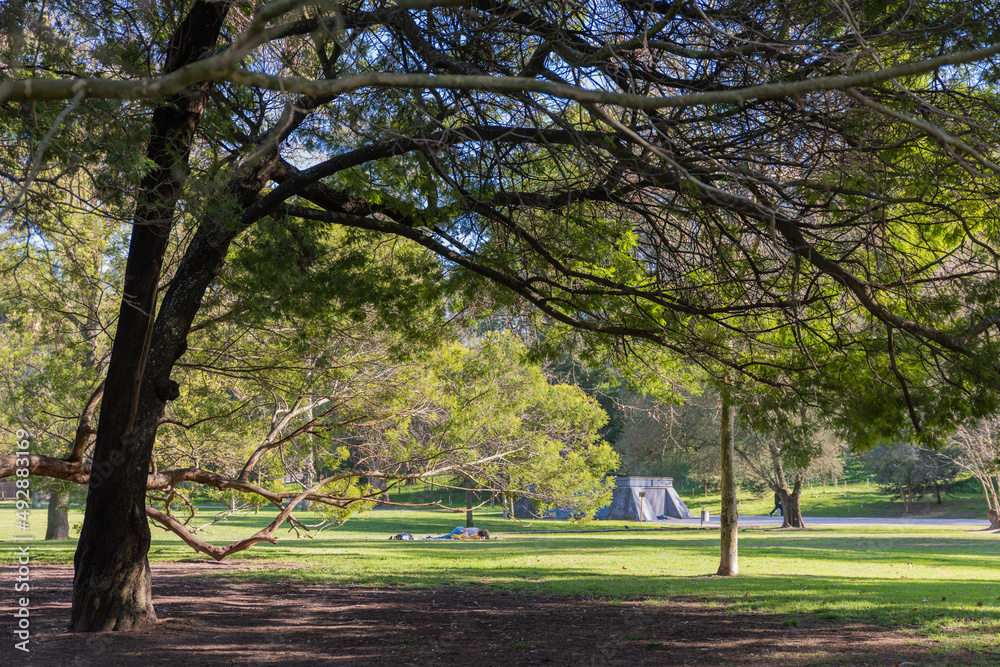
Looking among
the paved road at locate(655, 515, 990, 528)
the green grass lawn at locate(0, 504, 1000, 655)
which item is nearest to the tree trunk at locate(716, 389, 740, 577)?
the green grass lawn at locate(0, 504, 1000, 655)

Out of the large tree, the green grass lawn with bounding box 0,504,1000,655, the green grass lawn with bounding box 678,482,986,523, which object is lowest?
the green grass lawn with bounding box 678,482,986,523

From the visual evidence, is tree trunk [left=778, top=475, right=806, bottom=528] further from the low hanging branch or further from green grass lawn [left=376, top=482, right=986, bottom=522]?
the low hanging branch

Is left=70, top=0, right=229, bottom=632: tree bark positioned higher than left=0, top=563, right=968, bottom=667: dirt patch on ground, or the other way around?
left=70, top=0, right=229, bottom=632: tree bark

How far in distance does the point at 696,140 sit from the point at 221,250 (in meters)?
4.62

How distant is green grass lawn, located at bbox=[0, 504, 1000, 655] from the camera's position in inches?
373

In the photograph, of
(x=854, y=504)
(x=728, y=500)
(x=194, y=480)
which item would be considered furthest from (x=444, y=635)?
(x=854, y=504)

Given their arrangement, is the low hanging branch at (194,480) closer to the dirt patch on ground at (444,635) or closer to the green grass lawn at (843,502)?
the dirt patch on ground at (444,635)

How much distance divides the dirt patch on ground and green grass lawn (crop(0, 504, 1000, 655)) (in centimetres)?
86

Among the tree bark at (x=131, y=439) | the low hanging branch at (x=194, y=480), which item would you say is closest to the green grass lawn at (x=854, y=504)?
the low hanging branch at (x=194, y=480)

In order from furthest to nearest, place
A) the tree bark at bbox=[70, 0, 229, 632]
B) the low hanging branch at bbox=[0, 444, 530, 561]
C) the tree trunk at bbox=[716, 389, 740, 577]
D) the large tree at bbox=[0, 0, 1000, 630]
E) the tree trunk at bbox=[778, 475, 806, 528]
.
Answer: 1. the tree trunk at bbox=[778, 475, 806, 528]
2. the tree trunk at bbox=[716, 389, 740, 577]
3. the low hanging branch at bbox=[0, 444, 530, 561]
4. the tree bark at bbox=[70, 0, 229, 632]
5. the large tree at bbox=[0, 0, 1000, 630]

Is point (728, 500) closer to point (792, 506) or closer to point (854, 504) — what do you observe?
point (792, 506)

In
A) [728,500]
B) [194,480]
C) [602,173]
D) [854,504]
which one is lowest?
[854,504]

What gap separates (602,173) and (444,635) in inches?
200

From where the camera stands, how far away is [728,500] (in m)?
12.3
